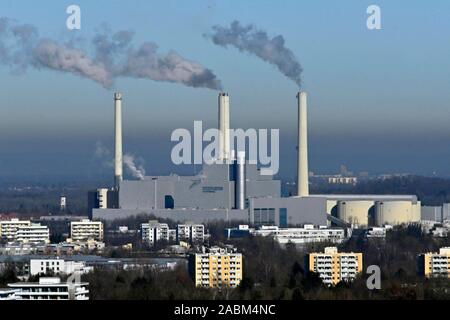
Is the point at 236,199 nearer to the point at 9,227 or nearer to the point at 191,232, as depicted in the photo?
the point at 191,232

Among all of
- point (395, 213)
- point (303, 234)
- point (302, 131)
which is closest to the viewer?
point (303, 234)

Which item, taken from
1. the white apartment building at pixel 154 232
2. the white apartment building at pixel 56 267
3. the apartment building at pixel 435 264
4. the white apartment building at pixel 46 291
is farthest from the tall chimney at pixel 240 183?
the white apartment building at pixel 46 291

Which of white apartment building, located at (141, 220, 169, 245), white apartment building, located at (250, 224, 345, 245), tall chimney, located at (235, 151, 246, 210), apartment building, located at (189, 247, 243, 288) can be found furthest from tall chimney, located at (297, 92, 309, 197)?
apartment building, located at (189, 247, 243, 288)

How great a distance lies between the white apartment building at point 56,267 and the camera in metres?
20.3

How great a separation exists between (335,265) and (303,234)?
1375 cm

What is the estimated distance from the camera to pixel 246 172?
4419cm

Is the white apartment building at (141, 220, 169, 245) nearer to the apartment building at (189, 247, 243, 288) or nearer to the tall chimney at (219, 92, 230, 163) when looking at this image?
the tall chimney at (219, 92, 230, 163)

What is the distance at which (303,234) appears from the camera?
36.2 m

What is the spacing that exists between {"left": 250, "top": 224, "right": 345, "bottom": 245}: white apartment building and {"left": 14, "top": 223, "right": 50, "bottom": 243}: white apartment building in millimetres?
4319

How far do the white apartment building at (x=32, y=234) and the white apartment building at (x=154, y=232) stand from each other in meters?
2.04

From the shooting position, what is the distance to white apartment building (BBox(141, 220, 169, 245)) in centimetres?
3659

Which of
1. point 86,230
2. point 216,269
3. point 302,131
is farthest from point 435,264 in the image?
point 302,131

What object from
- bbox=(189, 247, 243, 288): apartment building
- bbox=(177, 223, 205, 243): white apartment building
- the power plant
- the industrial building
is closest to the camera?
bbox=(189, 247, 243, 288): apartment building
